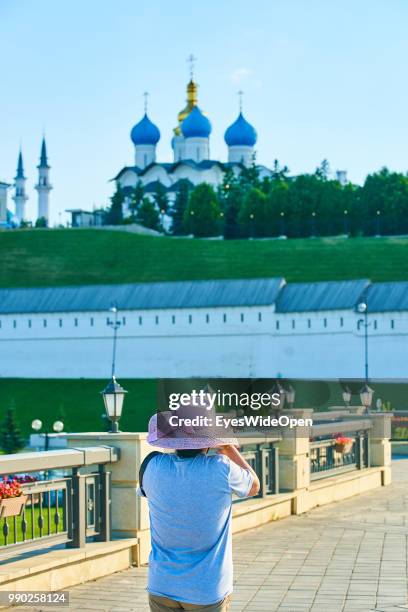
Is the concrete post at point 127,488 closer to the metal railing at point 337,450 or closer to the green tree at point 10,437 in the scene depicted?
the metal railing at point 337,450

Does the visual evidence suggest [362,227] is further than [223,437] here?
Yes

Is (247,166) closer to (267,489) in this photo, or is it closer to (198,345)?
(198,345)

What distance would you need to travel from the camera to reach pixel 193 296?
193 ft

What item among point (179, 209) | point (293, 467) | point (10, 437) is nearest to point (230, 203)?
point (179, 209)

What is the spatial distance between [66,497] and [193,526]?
3.57 metres

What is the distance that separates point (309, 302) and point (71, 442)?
47.7m

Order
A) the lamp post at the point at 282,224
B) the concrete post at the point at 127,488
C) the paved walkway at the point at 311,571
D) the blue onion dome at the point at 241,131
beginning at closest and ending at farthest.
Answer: the paved walkway at the point at 311,571 < the concrete post at the point at 127,488 < the lamp post at the point at 282,224 < the blue onion dome at the point at 241,131

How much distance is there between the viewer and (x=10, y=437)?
1499 inches

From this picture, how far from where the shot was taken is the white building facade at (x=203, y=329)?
178 ft

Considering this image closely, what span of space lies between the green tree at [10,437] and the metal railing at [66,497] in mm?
A: 29128

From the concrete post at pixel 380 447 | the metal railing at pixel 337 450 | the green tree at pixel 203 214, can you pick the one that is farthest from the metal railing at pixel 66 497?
the green tree at pixel 203 214

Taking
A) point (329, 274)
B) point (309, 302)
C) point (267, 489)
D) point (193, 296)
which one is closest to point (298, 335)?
point (309, 302)

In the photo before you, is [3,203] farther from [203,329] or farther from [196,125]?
[203,329]

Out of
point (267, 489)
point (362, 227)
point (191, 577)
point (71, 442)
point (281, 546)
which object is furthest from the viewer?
point (362, 227)
